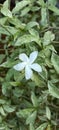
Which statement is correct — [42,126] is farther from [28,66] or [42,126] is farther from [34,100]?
[28,66]

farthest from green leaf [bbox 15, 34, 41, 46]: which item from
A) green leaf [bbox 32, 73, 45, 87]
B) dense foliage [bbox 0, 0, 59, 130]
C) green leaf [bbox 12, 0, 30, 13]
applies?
green leaf [bbox 12, 0, 30, 13]

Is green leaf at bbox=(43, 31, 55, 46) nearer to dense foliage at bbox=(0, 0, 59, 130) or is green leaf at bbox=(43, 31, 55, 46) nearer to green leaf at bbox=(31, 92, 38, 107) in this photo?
dense foliage at bbox=(0, 0, 59, 130)

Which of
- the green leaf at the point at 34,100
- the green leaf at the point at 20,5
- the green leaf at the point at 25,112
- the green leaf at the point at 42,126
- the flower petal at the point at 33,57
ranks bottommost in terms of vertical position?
the green leaf at the point at 42,126

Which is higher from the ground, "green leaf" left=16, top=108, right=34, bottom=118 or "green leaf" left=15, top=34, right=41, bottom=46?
"green leaf" left=15, top=34, right=41, bottom=46

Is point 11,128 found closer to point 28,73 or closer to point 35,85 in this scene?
point 35,85

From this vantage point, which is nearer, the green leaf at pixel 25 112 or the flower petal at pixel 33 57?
the flower petal at pixel 33 57

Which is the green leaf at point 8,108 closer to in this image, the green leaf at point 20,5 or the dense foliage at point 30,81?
the dense foliage at point 30,81

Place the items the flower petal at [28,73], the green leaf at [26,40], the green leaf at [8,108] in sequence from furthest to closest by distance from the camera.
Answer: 1. the green leaf at [8,108]
2. the green leaf at [26,40]
3. the flower petal at [28,73]

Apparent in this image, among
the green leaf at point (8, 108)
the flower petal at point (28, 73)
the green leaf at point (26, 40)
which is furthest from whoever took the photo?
the green leaf at point (8, 108)

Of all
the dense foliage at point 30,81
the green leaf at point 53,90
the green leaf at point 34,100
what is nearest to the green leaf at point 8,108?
the dense foliage at point 30,81
